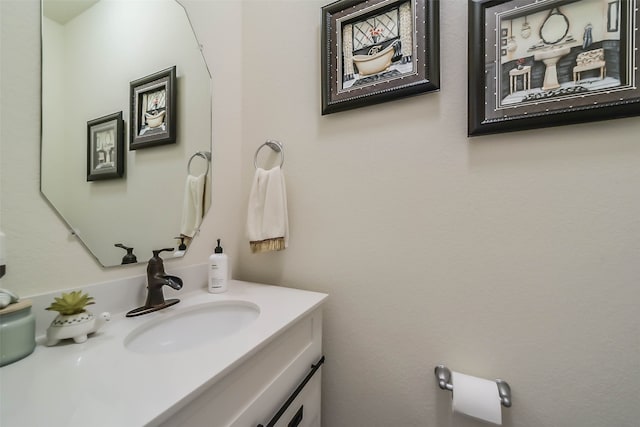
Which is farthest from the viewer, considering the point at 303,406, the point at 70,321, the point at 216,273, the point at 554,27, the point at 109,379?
the point at 216,273

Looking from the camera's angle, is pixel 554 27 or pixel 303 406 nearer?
pixel 554 27

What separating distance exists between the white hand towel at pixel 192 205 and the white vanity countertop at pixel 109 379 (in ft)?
1.23

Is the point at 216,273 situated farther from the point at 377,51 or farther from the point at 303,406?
the point at 377,51

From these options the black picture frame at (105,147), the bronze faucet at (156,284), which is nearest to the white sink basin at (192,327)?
the bronze faucet at (156,284)

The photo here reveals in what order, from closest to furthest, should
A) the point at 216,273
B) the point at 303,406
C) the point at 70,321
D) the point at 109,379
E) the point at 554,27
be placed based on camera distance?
the point at 109,379
the point at 70,321
the point at 554,27
the point at 303,406
the point at 216,273

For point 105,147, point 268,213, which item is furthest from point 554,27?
point 105,147

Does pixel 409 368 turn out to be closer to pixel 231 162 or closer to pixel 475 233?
pixel 475 233

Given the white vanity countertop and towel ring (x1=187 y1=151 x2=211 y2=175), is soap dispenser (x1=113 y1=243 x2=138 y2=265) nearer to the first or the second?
the white vanity countertop

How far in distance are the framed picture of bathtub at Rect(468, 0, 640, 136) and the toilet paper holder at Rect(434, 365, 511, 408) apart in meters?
0.76

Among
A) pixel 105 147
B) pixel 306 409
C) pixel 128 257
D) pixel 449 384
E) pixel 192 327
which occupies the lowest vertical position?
pixel 306 409

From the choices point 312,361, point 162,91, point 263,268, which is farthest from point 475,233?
point 162,91

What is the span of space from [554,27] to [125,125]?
1.29 meters

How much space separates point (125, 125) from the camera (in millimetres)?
756

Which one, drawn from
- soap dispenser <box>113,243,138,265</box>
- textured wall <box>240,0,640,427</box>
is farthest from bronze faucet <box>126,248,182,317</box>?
textured wall <box>240,0,640,427</box>
